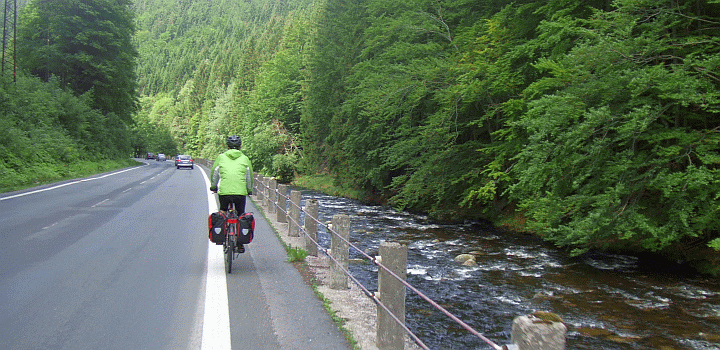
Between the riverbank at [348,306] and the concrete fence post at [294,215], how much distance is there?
174cm

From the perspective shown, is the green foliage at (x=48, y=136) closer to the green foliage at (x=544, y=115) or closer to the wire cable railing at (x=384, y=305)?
the green foliage at (x=544, y=115)

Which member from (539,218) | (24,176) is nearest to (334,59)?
(24,176)

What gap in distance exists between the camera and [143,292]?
19.4 ft

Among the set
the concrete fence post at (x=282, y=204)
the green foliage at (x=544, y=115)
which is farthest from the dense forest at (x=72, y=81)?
the concrete fence post at (x=282, y=204)

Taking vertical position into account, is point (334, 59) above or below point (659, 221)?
above

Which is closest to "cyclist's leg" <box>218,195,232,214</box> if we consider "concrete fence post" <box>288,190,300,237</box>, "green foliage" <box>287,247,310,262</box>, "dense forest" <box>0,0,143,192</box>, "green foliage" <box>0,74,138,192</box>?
"green foliage" <box>287,247,310,262</box>

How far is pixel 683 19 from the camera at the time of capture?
10.4 metres

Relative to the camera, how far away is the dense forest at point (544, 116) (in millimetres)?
9641

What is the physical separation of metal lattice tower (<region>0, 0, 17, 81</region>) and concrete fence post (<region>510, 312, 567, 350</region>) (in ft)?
134

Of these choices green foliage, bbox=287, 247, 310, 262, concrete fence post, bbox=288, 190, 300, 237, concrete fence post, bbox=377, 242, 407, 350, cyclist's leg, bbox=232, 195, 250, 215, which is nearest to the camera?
concrete fence post, bbox=377, 242, 407, 350

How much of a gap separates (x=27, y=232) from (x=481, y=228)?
13.0 m

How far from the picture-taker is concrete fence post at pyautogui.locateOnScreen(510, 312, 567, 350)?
239 cm

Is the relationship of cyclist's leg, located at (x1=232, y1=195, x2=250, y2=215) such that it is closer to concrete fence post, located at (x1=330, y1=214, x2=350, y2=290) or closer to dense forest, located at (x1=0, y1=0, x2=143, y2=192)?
concrete fence post, located at (x1=330, y1=214, x2=350, y2=290)

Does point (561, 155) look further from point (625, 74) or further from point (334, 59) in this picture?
point (334, 59)
